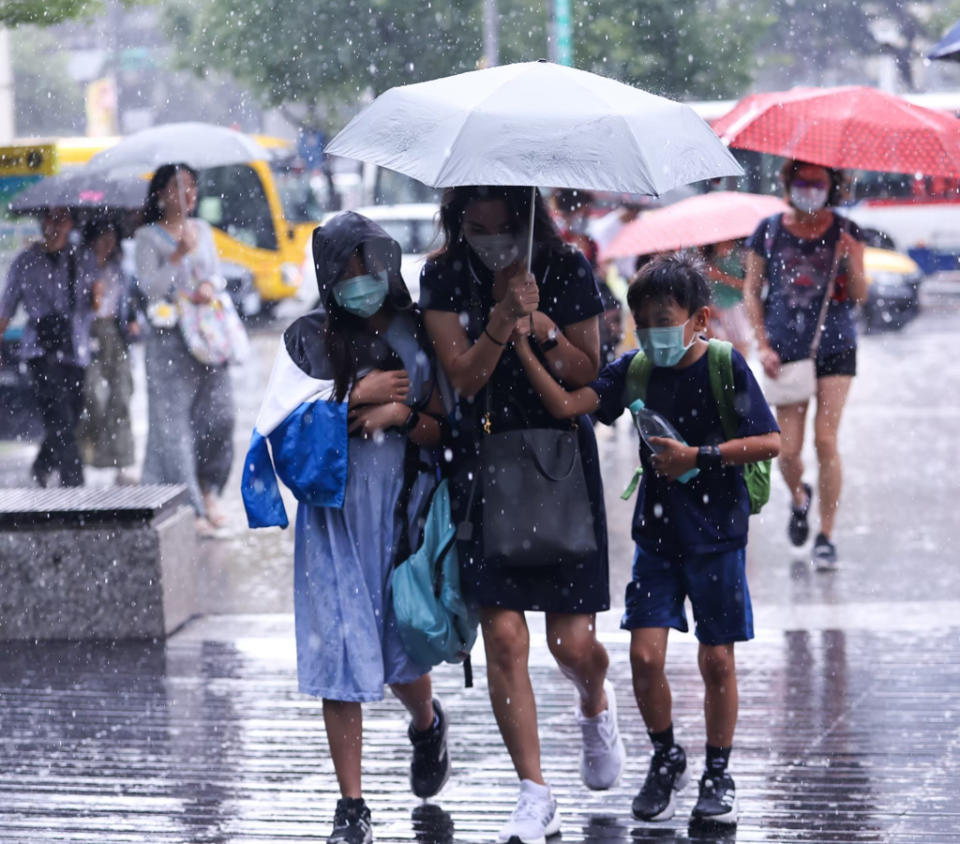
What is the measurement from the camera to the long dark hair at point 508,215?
14.4ft

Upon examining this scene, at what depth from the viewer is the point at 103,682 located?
6191 millimetres

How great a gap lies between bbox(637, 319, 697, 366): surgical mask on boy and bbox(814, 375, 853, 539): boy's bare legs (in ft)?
10.9

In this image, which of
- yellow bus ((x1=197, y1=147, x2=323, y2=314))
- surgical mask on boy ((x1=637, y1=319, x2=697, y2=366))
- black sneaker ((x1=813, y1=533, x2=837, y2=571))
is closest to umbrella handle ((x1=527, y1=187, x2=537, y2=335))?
surgical mask on boy ((x1=637, y1=319, x2=697, y2=366))

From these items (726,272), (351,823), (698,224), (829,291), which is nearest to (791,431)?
(829,291)

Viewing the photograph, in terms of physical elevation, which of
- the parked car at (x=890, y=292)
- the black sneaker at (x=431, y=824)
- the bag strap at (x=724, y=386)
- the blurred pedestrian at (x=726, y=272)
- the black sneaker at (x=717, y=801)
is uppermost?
the bag strap at (x=724, y=386)

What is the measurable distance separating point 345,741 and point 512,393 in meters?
1.01

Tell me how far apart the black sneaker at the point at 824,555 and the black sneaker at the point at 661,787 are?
10.7 feet

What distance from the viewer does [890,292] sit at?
21469mm

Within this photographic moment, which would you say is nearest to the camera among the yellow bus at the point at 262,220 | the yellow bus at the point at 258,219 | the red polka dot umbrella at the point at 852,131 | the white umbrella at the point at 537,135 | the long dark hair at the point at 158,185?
the white umbrella at the point at 537,135

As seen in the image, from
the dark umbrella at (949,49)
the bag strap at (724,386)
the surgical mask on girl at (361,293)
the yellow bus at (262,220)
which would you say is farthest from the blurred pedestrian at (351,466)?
the yellow bus at (262,220)

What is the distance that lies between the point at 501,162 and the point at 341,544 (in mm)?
1091

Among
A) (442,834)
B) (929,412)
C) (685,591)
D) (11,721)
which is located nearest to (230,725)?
(11,721)

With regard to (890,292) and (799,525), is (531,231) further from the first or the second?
(890,292)

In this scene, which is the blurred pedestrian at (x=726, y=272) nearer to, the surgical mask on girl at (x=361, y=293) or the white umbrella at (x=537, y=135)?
the white umbrella at (x=537, y=135)
